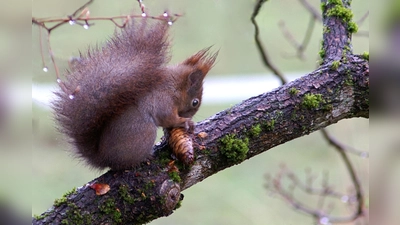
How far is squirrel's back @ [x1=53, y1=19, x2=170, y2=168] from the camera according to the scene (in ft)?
4.13

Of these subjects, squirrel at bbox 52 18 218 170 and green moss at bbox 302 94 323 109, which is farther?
green moss at bbox 302 94 323 109

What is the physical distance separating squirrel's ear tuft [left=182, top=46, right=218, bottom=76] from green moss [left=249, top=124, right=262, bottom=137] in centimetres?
32

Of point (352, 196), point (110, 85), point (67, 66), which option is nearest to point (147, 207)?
point (110, 85)

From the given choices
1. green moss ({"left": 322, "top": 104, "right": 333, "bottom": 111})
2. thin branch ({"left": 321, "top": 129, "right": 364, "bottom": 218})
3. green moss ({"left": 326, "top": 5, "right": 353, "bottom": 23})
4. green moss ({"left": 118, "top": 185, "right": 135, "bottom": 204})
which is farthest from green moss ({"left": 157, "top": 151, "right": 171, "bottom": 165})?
thin branch ({"left": 321, "top": 129, "right": 364, "bottom": 218})

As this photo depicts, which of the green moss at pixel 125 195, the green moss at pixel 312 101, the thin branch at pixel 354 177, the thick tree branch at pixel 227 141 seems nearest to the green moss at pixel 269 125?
the thick tree branch at pixel 227 141

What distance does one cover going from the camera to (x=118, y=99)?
50.9 inches

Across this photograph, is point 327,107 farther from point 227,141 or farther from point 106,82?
point 106,82

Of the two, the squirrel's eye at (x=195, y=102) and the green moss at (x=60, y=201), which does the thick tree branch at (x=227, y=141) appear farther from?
the squirrel's eye at (x=195, y=102)

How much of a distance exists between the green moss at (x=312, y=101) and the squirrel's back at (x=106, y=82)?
16.7 inches

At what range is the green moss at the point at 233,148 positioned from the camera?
1.33 m

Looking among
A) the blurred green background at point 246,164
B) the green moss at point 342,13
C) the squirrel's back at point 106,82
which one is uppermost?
the squirrel's back at point 106,82

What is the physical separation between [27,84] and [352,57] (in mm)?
1086

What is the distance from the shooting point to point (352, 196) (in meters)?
2.32

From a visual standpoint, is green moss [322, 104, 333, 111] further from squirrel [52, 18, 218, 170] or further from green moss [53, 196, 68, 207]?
green moss [53, 196, 68, 207]
